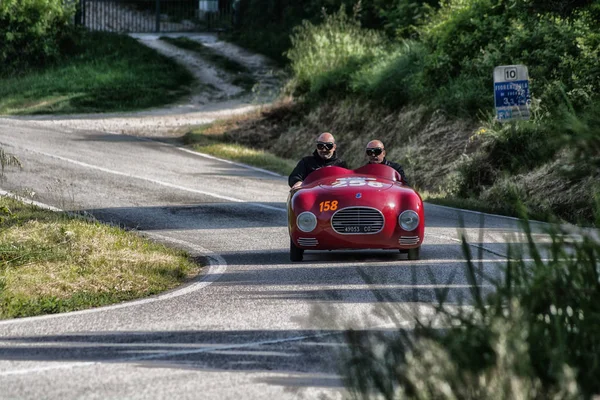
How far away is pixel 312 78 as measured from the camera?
3653 centimetres

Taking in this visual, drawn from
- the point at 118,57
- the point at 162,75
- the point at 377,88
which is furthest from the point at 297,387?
the point at 118,57

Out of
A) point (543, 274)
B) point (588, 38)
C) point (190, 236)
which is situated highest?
point (588, 38)

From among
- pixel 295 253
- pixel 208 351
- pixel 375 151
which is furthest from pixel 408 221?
pixel 208 351

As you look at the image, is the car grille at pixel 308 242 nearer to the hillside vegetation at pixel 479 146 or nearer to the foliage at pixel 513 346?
the hillside vegetation at pixel 479 146

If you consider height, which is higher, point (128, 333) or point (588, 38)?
point (588, 38)

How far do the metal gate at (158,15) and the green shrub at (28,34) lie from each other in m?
6.57

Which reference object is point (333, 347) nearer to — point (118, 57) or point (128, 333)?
point (128, 333)

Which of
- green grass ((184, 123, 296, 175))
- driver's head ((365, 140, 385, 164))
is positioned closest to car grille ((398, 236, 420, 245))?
driver's head ((365, 140, 385, 164))

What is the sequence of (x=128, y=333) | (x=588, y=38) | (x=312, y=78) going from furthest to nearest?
1. (x=312, y=78)
2. (x=588, y=38)
3. (x=128, y=333)

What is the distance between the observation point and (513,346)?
538 centimetres

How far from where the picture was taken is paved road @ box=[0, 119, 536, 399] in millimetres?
8047

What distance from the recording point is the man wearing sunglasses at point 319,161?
15680mm

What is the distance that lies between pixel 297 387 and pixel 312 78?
29203 millimetres

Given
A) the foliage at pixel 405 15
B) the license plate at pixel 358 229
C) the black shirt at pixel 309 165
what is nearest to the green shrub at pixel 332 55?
the foliage at pixel 405 15
